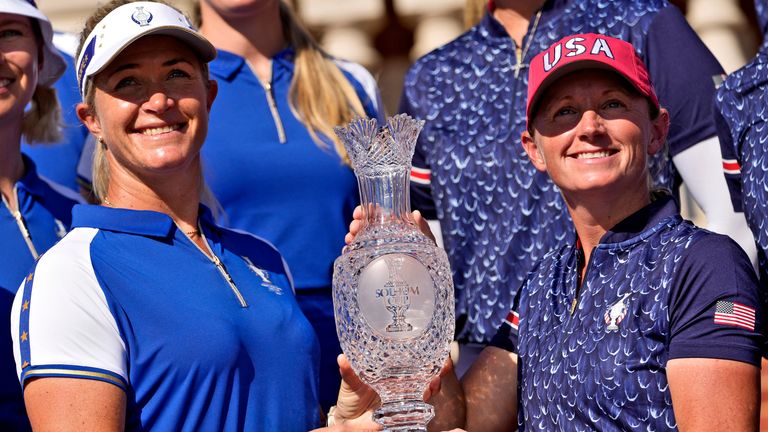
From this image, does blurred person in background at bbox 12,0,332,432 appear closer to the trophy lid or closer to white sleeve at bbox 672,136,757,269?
the trophy lid

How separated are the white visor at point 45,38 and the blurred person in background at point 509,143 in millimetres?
1019

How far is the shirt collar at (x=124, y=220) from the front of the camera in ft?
10.2

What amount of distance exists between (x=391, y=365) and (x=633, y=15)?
1.50 meters

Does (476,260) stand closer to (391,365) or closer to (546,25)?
(546,25)

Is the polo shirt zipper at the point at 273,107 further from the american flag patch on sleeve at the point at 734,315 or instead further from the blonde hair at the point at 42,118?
the american flag patch on sleeve at the point at 734,315

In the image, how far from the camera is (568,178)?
10.6 feet

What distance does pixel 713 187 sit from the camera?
12.8 ft

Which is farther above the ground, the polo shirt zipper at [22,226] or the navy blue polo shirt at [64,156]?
the navy blue polo shirt at [64,156]

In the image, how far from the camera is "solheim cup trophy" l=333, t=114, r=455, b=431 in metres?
2.85

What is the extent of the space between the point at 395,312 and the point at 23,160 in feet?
5.10

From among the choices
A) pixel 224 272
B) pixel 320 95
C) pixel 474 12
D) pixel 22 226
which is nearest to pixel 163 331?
pixel 224 272

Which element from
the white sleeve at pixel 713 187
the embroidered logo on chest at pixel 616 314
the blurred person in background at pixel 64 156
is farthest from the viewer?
the blurred person in background at pixel 64 156

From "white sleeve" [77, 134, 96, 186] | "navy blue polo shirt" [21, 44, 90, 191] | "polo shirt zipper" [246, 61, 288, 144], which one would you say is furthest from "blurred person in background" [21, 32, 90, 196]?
"polo shirt zipper" [246, 61, 288, 144]

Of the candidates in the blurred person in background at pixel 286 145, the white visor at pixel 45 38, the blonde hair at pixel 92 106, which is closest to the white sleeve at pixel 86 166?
the white visor at pixel 45 38
